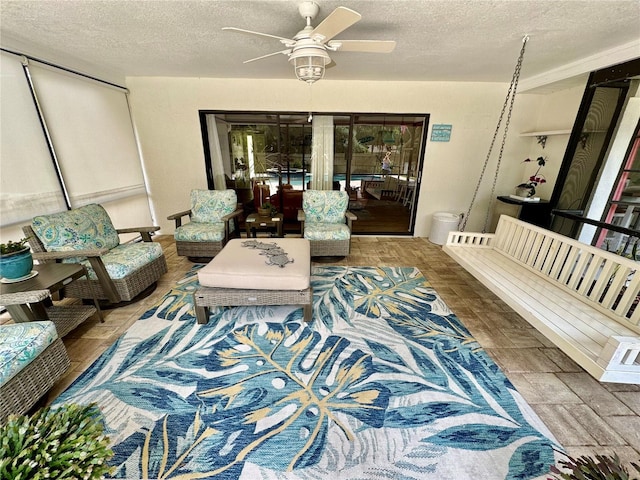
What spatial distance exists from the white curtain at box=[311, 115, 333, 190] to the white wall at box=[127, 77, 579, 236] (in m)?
0.24

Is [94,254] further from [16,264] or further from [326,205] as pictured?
[326,205]

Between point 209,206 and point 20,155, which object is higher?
point 20,155

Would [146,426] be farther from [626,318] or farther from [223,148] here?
[223,148]

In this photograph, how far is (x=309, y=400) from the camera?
166cm

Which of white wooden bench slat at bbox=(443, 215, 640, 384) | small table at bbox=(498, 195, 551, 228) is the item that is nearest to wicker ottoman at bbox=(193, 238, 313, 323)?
white wooden bench slat at bbox=(443, 215, 640, 384)

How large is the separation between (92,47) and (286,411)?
395 cm

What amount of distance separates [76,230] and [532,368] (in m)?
4.03

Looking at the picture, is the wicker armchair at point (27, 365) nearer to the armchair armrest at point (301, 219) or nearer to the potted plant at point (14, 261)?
the potted plant at point (14, 261)

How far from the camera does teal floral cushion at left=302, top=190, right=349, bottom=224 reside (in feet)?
12.9

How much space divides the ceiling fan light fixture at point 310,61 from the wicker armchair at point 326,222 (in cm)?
185

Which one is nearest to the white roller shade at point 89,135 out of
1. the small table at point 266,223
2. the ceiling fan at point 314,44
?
the small table at point 266,223

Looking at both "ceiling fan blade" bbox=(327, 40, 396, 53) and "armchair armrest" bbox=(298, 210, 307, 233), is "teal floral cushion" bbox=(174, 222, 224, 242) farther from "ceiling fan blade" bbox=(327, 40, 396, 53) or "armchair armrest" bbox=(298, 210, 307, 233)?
"ceiling fan blade" bbox=(327, 40, 396, 53)

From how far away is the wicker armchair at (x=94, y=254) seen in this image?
2.29m

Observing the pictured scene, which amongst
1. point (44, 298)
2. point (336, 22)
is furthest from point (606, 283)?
point (44, 298)
